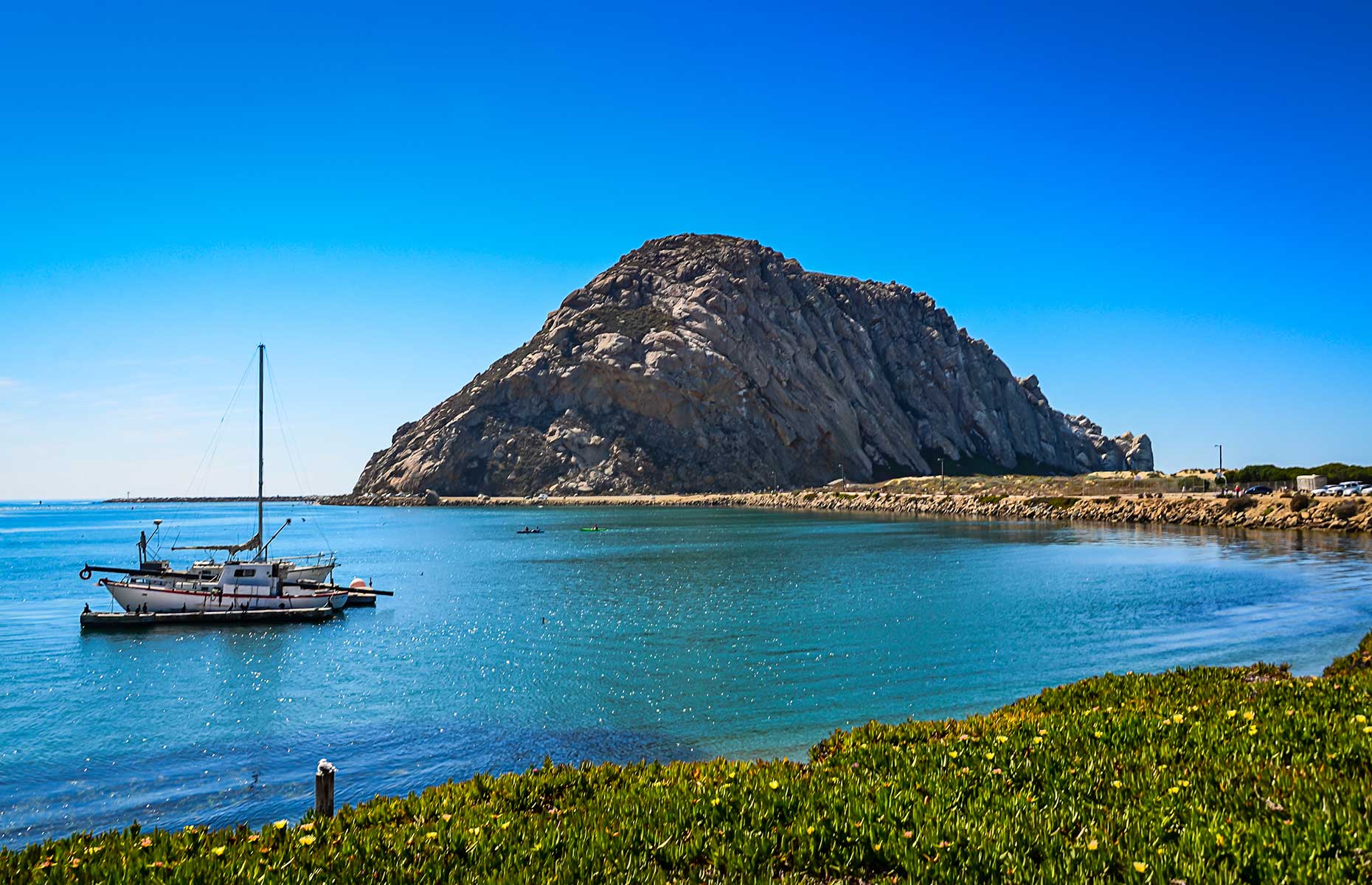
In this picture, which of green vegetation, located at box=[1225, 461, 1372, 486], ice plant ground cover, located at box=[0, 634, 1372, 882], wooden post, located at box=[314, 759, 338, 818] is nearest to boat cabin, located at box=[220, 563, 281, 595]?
wooden post, located at box=[314, 759, 338, 818]

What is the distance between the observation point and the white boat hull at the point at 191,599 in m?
41.7

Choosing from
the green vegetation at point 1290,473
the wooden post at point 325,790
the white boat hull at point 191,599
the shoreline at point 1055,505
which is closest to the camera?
the wooden post at point 325,790

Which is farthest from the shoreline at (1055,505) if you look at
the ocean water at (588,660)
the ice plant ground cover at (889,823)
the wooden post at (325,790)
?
the wooden post at (325,790)

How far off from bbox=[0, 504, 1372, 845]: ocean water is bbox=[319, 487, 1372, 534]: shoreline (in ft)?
55.9

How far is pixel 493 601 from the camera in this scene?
4731 cm

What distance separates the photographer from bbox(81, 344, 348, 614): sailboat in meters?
41.8

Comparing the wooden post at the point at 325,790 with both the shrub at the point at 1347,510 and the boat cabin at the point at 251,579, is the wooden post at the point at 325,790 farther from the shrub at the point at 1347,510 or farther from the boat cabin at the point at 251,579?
the shrub at the point at 1347,510

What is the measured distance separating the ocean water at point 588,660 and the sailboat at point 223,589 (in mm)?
2317

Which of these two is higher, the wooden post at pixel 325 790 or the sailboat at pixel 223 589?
the wooden post at pixel 325 790

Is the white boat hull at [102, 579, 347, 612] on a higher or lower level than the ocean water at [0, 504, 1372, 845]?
higher

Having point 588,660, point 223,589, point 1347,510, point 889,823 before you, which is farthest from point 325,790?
point 1347,510

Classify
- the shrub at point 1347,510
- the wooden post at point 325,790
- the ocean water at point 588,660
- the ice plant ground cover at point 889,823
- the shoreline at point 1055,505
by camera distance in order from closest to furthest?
the ice plant ground cover at point 889,823 < the wooden post at point 325,790 < the ocean water at point 588,660 < the shrub at point 1347,510 < the shoreline at point 1055,505

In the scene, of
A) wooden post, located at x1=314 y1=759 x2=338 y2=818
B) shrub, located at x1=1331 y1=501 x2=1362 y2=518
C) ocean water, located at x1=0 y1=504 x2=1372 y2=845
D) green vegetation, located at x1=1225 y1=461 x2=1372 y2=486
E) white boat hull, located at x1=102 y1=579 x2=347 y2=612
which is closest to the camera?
wooden post, located at x1=314 y1=759 x2=338 y2=818

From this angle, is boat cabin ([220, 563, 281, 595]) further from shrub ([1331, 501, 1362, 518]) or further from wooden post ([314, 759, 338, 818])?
shrub ([1331, 501, 1362, 518])
